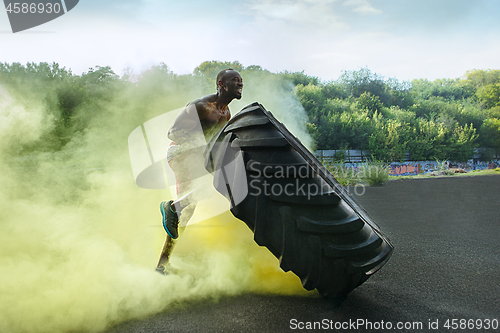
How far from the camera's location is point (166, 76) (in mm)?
8703

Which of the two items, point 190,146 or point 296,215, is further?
point 190,146

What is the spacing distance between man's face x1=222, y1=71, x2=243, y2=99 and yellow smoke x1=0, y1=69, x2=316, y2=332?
3.28 feet

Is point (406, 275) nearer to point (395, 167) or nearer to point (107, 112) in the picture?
point (107, 112)

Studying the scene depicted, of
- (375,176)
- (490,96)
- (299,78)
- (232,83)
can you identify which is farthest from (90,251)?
(490,96)

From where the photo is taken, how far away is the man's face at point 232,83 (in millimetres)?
1959

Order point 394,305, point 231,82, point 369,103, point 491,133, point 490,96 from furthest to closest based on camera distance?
point 490,96, point 369,103, point 491,133, point 231,82, point 394,305

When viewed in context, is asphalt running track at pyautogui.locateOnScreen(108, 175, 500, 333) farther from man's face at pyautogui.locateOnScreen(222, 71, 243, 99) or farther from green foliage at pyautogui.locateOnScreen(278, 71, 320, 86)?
green foliage at pyautogui.locateOnScreen(278, 71, 320, 86)

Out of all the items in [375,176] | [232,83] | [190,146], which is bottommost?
[375,176]

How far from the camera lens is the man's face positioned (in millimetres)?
A: 1959

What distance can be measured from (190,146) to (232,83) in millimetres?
558

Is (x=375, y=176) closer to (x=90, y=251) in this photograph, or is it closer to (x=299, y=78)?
(x=90, y=251)

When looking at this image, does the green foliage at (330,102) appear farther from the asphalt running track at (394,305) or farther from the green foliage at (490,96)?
the asphalt running track at (394,305)

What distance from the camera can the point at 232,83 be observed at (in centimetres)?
196

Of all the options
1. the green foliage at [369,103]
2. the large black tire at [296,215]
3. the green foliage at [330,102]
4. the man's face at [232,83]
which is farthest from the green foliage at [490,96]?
the large black tire at [296,215]
